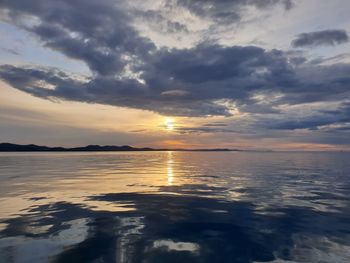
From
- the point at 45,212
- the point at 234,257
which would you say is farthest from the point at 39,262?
the point at 45,212

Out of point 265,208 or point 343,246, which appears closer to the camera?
point 343,246

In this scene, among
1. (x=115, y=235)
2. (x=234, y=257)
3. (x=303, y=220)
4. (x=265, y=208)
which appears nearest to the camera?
(x=234, y=257)

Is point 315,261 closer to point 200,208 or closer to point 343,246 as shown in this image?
point 343,246

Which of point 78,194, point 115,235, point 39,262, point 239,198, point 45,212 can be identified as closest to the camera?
point 39,262

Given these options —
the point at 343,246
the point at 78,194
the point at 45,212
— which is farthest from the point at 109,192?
the point at 343,246

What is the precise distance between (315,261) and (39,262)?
30.4 feet

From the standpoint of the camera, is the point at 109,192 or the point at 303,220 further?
the point at 109,192

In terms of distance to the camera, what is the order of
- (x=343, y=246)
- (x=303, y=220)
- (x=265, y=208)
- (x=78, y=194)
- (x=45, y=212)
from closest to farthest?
(x=343, y=246), (x=303, y=220), (x=45, y=212), (x=265, y=208), (x=78, y=194)

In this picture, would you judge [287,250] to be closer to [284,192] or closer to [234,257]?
[234,257]

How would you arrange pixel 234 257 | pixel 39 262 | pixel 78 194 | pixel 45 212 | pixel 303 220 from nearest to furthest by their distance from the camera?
pixel 39 262 → pixel 234 257 → pixel 303 220 → pixel 45 212 → pixel 78 194

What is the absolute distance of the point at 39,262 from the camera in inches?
400

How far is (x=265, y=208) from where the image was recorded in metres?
19.0

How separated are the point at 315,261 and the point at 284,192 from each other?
16.1m

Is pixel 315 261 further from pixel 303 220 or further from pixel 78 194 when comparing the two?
pixel 78 194
